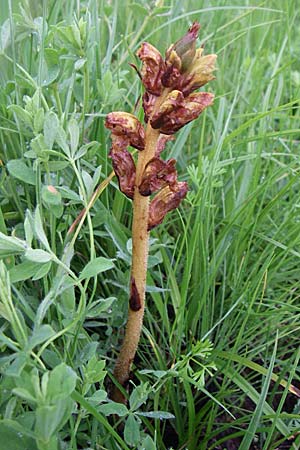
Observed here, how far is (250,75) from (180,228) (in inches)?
26.9

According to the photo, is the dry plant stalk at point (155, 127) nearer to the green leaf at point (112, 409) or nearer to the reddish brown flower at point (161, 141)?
the reddish brown flower at point (161, 141)

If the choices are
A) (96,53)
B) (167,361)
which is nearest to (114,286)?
(167,361)

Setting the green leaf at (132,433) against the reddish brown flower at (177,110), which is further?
the green leaf at (132,433)

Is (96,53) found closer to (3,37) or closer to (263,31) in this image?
(3,37)

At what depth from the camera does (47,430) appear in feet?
2.71

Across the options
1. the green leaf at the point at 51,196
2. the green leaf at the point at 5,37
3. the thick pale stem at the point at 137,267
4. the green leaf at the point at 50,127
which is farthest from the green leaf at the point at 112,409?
the green leaf at the point at 5,37

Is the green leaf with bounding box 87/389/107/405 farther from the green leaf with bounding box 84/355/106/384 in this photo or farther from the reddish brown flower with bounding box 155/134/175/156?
the reddish brown flower with bounding box 155/134/175/156

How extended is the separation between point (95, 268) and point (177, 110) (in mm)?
298

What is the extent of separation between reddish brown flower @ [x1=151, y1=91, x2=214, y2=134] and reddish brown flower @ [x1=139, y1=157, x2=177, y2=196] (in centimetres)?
6

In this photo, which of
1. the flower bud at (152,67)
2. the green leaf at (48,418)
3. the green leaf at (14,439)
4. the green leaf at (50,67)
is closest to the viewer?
the green leaf at (48,418)

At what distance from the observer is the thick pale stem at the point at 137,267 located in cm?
108

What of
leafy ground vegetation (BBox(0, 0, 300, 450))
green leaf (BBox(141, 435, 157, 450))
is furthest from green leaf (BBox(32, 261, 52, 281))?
green leaf (BBox(141, 435, 157, 450))

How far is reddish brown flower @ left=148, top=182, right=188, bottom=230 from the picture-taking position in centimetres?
113

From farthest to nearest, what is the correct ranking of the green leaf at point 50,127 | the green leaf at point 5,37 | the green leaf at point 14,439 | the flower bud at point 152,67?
the green leaf at point 5,37, the green leaf at point 50,127, the flower bud at point 152,67, the green leaf at point 14,439
